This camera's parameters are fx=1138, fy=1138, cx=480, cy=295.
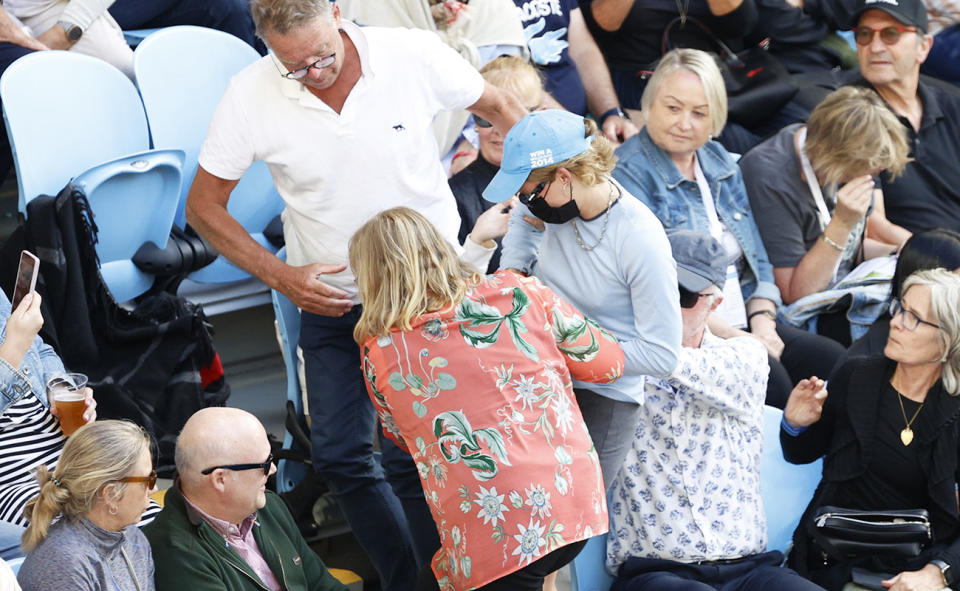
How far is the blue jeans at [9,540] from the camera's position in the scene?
8.24ft

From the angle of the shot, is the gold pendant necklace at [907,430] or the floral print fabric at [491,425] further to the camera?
the gold pendant necklace at [907,430]

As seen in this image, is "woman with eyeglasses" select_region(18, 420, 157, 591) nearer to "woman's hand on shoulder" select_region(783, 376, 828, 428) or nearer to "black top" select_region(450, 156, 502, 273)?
"black top" select_region(450, 156, 502, 273)

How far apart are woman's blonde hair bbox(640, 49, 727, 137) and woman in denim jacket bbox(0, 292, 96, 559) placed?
1928mm

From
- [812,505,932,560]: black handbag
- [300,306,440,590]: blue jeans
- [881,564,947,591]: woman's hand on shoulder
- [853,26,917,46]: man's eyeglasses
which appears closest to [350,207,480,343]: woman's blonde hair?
[300,306,440,590]: blue jeans

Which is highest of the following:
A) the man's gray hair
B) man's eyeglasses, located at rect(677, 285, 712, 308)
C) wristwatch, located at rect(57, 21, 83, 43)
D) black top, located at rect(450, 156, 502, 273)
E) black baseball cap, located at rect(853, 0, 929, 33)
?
the man's gray hair

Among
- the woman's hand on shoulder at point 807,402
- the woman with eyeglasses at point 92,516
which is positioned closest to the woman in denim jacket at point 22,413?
the woman with eyeglasses at point 92,516

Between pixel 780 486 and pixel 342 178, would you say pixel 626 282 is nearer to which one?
pixel 342 178

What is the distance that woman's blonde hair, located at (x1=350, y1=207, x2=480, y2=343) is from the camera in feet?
7.31

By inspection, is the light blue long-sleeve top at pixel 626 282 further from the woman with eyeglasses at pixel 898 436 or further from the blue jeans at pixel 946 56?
the blue jeans at pixel 946 56

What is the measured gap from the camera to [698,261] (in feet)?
9.06

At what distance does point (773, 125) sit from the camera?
4.46 meters

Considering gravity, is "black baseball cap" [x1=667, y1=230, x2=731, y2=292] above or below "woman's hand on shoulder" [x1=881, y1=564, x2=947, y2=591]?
above

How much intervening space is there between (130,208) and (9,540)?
3.54 feet

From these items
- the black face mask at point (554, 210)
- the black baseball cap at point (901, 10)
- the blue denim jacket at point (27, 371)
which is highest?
the black baseball cap at point (901, 10)
